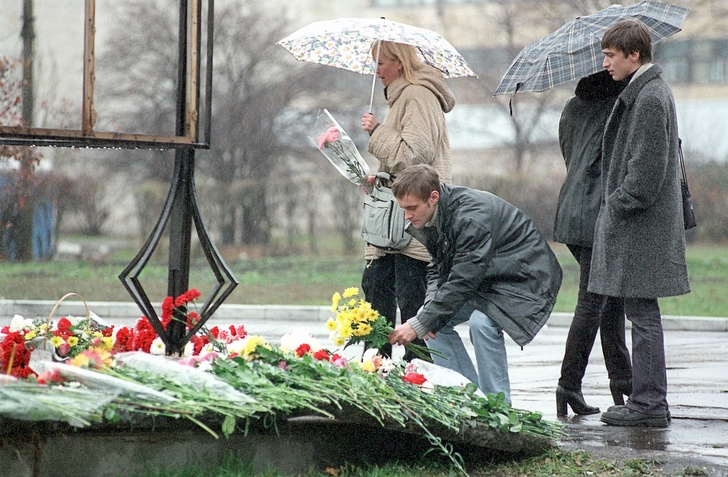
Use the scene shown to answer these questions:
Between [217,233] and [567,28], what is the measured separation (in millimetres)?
13528

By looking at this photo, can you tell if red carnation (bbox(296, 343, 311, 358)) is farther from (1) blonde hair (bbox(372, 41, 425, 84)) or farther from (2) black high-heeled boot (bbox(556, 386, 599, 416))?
(1) blonde hair (bbox(372, 41, 425, 84))

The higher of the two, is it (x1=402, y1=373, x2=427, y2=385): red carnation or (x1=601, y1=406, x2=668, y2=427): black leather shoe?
(x1=402, y1=373, x2=427, y2=385): red carnation

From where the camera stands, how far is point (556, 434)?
4.43 m

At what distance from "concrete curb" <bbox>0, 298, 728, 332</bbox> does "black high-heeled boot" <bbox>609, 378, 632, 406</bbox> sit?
5.95m

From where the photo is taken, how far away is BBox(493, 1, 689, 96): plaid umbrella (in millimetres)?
5387

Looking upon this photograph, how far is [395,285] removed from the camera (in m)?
5.58

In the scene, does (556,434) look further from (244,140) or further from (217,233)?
(244,140)

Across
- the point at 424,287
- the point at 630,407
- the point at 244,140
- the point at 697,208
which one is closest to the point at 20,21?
the point at 424,287

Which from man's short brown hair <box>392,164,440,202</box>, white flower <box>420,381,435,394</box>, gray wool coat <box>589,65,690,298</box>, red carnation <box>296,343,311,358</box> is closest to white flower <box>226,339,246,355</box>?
red carnation <box>296,343,311,358</box>

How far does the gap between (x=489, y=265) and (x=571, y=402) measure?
44.3 inches

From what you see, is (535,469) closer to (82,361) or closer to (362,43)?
(82,361)

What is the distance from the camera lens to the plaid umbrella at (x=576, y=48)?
17.7ft

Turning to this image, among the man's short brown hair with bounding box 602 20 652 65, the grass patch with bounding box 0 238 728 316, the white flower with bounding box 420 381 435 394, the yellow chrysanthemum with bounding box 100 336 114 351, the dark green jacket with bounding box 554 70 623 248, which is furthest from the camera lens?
the grass patch with bounding box 0 238 728 316

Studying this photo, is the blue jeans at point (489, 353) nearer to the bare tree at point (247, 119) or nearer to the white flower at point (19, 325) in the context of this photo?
the white flower at point (19, 325)
